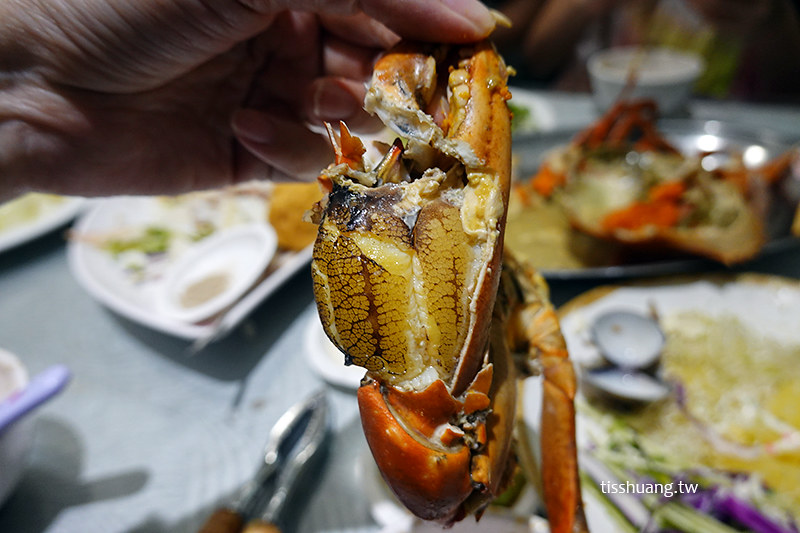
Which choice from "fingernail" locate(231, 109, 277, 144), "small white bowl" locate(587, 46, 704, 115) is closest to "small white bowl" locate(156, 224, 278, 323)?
"fingernail" locate(231, 109, 277, 144)

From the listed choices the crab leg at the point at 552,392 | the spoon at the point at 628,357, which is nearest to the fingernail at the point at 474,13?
the crab leg at the point at 552,392

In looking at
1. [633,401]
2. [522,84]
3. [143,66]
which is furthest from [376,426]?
[522,84]

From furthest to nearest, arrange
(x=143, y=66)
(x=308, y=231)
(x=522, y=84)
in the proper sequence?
1. (x=522, y=84)
2. (x=308, y=231)
3. (x=143, y=66)

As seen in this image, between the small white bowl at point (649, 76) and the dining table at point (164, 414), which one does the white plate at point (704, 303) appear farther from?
the small white bowl at point (649, 76)

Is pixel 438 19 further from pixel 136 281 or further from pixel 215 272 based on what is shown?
pixel 136 281

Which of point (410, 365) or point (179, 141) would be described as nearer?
point (410, 365)

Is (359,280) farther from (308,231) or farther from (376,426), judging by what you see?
(308,231)
